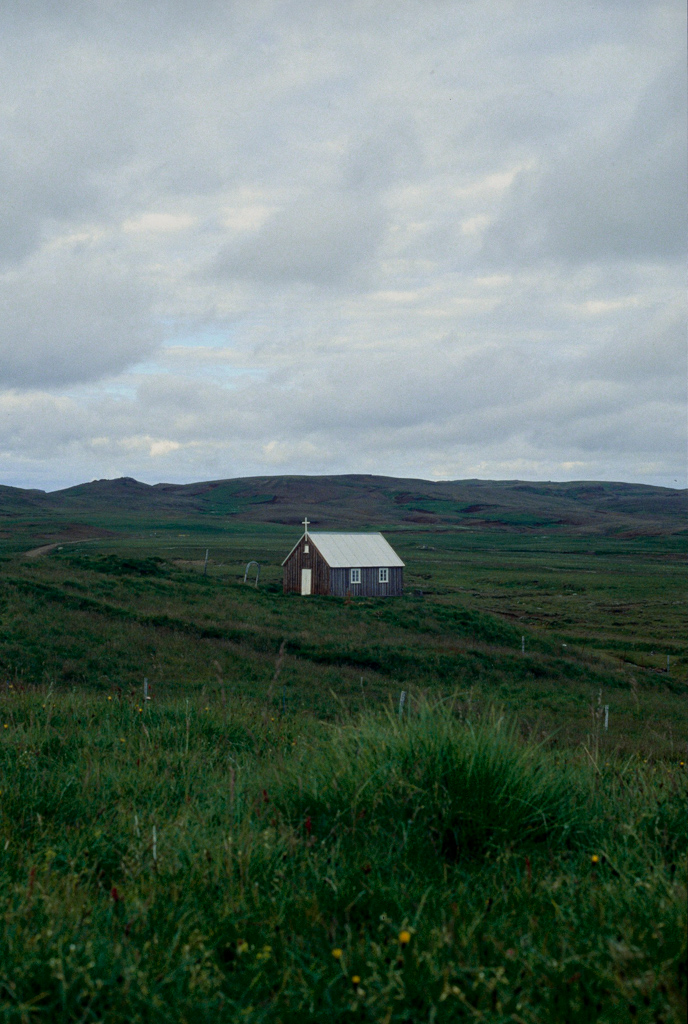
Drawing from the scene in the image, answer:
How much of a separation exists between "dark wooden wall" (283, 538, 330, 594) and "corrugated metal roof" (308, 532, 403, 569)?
0.54 metres

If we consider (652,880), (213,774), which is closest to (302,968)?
(652,880)

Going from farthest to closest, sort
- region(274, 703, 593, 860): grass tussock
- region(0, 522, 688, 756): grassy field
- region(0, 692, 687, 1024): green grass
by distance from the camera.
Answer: region(0, 522, 688, 756): grassy field < region(274, 703, 593, 860): grass tussock < region(0, 692, 687, 1024): green grass

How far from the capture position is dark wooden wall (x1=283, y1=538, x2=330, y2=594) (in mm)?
49438

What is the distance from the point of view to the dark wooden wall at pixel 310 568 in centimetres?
4944

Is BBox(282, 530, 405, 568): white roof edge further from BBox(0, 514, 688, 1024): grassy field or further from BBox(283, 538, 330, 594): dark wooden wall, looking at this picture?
BBox(0, 514, 688, 1024): grassy field

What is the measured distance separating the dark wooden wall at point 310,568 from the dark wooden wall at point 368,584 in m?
0.63

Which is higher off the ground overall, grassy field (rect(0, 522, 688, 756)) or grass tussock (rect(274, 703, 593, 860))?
grass tussock (rect(274, 703, 593, 860))

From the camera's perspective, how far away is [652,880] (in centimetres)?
299

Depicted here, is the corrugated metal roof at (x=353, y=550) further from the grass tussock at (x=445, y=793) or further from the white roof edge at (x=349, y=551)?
the grass tussock at (x=445, y=793)

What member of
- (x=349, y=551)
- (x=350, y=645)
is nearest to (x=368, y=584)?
(x=349, y=551)

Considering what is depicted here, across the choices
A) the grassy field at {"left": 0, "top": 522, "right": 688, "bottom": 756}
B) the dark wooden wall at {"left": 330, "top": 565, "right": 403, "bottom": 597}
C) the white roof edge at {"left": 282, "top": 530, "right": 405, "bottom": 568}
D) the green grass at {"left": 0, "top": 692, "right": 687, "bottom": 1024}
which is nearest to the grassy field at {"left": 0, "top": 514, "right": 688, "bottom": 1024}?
the green grass at {"left": 0, "top": 692, "right": 687, "bottom": 1024}

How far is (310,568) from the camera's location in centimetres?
5034

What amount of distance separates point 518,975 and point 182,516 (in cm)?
20236

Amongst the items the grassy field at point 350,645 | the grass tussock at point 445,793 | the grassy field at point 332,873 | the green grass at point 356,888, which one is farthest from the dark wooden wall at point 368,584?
the grass tussock at point 445,793
